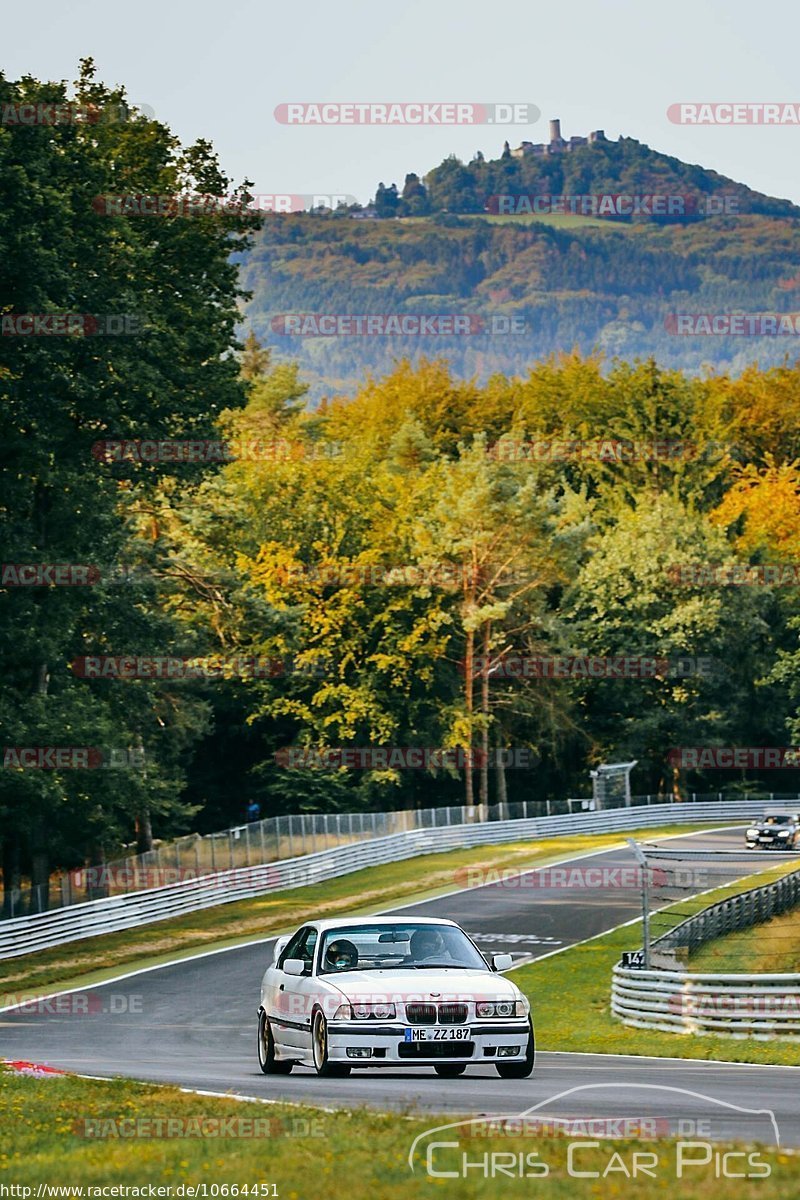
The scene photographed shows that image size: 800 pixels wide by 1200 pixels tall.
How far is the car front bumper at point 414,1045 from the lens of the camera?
51.3ft

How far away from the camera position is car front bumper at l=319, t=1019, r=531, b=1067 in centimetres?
1562

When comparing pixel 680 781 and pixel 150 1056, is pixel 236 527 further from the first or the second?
pixel 150 1056

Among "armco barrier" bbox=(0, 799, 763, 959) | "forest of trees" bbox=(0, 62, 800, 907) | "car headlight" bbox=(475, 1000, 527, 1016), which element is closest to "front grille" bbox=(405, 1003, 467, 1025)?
"car headlight" bbox=(475, 1000, 527, 1016)

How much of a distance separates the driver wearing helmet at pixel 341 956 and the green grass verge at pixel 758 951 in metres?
16.8

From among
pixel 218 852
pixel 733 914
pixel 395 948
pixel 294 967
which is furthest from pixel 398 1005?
pixel 218 852

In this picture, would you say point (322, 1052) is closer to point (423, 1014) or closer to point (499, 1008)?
point (423, 1014)

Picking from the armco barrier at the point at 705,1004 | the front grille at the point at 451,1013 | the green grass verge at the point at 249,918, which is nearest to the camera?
the front grille at the point at 451,1013

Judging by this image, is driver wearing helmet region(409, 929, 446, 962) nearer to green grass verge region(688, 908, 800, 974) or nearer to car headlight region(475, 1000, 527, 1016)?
car headlight region(475, 1000, 527, 1016)

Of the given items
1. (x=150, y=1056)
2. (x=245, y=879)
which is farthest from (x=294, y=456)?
(x=150, y=1056)

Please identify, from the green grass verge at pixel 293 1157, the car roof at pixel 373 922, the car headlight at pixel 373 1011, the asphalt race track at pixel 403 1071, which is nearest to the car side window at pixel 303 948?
the car roof at pixel 373 922

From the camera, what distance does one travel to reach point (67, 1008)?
3169cm

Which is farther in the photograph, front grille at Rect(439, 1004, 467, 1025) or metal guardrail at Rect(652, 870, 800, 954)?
metal guardrail at Rect(652, 870, 800, 954)

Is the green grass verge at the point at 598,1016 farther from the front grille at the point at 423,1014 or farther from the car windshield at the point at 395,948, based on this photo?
the front grille at the point at 423,1014

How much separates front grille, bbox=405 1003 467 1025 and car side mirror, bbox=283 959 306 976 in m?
1.61
